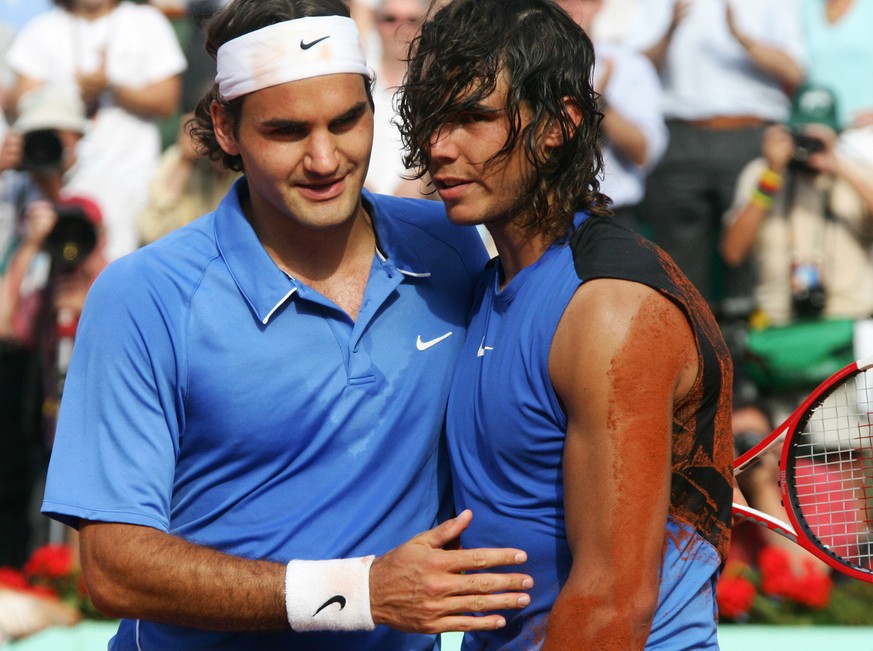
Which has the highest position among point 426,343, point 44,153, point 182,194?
point 44,153

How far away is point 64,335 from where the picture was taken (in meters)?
6.15

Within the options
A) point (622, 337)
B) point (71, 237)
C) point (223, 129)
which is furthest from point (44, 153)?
point (622, 337)

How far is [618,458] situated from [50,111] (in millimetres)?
4788

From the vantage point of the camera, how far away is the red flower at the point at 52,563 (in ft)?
18.9

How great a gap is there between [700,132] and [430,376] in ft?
11.9

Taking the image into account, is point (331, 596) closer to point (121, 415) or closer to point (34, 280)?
point (121, 415)

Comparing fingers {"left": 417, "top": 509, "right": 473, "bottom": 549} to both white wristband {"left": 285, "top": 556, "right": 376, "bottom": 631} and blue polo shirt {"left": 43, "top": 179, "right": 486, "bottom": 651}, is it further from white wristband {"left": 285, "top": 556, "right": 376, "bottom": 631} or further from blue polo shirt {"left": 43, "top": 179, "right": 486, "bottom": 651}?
blue polo shirt {"left": 43, "top": 179, "right": 486, "bottom": 651}

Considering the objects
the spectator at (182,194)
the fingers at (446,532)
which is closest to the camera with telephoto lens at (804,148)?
the spectator at (182,194)

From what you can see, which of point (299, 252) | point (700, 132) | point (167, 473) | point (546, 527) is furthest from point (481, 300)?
point (700, 132)

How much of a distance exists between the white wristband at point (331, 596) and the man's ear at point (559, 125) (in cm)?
104

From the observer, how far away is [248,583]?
281 centimetres

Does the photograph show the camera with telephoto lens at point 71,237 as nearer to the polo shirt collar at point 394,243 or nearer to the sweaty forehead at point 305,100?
the polo shirt collar at point 394,243

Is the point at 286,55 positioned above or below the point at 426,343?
above

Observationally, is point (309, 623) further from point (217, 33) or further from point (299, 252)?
point (217, 33)
